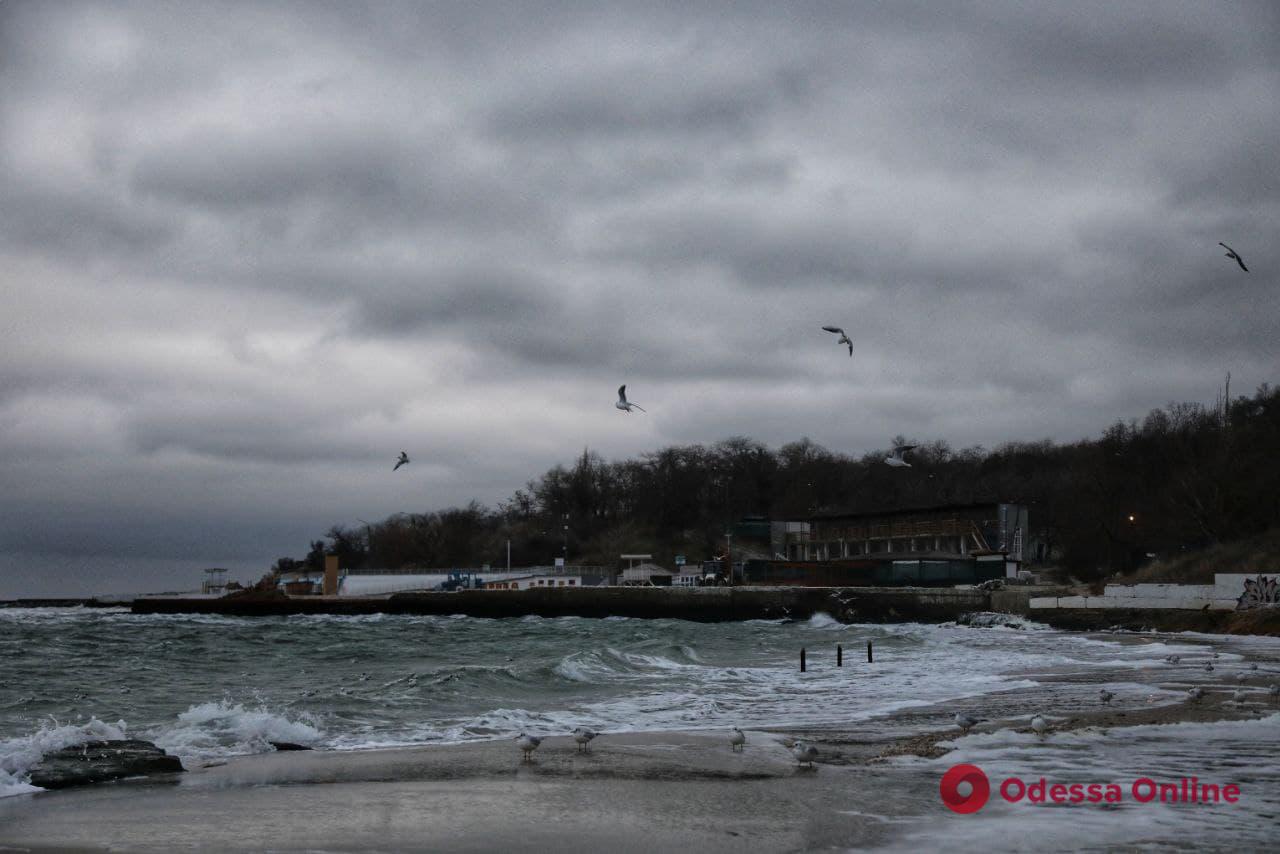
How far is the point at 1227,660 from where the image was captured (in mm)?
30625

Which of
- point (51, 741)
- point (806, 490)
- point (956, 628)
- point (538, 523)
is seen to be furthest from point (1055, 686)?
point (538, 523)

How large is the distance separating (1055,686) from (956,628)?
1380 inches

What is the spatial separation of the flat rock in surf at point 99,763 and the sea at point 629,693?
0.27 m

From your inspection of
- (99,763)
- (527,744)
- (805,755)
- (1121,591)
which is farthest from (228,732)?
(1121,591)

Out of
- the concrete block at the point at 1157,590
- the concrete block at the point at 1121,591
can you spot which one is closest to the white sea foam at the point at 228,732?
the concrete block at the point at 1157,590

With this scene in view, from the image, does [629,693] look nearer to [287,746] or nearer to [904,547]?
[287,746]

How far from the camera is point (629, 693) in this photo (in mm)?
24984

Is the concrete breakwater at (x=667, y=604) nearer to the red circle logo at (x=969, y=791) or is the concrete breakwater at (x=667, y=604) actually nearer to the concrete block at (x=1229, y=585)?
the concrete block at (x=1229, y=585)

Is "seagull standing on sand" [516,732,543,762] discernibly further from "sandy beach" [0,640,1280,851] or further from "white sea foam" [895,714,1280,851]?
"white sea foam" [895,714,1280,851]

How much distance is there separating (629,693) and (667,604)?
47.8 meters

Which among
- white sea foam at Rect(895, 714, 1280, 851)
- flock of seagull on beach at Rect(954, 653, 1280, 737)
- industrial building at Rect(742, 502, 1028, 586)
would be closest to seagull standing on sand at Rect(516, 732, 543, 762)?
white sea foam at Rect(895, 714, 1280, 851)

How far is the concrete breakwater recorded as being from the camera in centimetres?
6550

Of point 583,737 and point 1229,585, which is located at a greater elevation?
point 583,737

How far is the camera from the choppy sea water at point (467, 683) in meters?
18.5
